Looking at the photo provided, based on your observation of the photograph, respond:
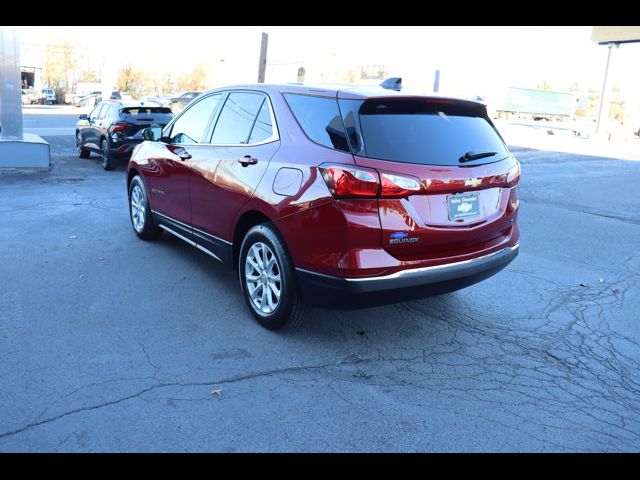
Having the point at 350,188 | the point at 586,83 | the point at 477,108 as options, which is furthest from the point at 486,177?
the point at 586,83

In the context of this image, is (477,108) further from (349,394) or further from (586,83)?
(586,83)

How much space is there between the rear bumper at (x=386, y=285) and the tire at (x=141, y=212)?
10.6ft

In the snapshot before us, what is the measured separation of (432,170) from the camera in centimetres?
362

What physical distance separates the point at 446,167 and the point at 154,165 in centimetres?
352

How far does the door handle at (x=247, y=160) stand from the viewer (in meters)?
4.25

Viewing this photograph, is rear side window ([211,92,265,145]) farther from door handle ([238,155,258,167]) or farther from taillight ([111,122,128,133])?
taillight ([111,122,128,133])

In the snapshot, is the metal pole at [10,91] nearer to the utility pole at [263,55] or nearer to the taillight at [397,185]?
the utility pole at [263,55]

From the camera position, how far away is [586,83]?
107438 millimetres

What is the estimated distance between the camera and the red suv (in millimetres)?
3506

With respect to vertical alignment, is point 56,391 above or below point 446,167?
below

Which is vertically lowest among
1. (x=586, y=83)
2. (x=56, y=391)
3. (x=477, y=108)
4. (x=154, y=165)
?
(x=56, y=391)

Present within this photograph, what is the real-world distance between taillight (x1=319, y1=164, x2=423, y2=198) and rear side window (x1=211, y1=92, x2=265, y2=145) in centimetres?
129

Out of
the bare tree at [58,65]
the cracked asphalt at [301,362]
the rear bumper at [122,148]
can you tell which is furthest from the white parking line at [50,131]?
the bare tree at [58,65]

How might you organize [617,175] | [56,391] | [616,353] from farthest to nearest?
[617,175] < [616,353] < [56,391]
